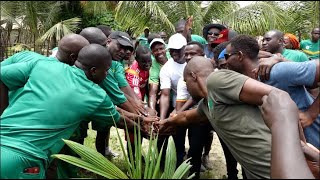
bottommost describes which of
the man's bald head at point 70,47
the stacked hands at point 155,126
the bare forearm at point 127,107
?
the stacked hands at point 155,126

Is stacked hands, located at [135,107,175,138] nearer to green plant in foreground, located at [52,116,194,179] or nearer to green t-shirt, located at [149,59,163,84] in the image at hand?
green t-shirt, located at [149,59,163,84]

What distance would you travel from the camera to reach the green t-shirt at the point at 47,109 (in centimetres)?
270

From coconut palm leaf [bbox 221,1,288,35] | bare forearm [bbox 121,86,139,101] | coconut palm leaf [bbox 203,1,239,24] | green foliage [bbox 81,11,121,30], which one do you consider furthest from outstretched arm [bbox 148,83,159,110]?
green foliage [bbox 81,11,121,30]

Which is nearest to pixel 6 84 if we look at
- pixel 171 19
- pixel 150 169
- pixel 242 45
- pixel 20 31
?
pixel 150 169

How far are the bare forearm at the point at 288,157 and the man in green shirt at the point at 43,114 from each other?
5.73ft

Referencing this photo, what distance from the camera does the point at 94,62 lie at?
10.1 ft

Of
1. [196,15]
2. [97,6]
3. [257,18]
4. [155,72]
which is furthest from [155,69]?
[97,6]

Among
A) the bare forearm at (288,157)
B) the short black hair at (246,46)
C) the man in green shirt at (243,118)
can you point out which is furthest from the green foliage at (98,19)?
the bare forearm at (288,157)

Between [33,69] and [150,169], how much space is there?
1.28 meters

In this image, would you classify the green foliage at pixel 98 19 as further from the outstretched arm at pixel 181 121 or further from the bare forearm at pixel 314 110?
the bare forearm at pixel 314 110

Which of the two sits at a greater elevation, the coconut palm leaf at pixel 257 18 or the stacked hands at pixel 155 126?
the coconut palm leaf at pixel 257 18

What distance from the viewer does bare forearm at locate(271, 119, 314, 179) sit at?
1207 millimetres

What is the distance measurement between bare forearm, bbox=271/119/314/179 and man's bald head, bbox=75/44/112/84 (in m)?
1.99

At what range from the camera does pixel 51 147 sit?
9.32 feet
